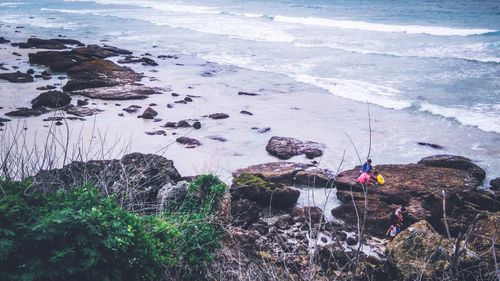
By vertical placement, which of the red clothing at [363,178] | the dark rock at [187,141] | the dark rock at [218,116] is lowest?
the dark rock at [187,141]

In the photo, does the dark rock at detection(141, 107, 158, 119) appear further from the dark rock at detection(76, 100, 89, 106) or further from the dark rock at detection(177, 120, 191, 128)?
the dark rock at detection(76, 100, 89, 106)

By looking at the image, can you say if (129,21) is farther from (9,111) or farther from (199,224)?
(199,224)

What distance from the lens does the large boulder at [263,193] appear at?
309 inches

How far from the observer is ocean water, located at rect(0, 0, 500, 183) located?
13.0 meters

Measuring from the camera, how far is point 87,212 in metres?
4.01

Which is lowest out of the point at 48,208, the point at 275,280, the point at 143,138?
the point at 143,138

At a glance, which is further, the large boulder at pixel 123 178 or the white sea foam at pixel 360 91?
the white sea foam at pixel 360 91

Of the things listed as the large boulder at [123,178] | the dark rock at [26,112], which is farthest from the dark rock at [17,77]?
the large boulder at [123,178]

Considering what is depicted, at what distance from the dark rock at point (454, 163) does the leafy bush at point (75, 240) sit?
7425mm

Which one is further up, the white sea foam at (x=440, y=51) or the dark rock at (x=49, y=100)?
the white sea foam at (x=440, y=51)

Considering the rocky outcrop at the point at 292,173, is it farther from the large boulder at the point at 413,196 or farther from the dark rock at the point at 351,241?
the dark rock at the point at 351,241

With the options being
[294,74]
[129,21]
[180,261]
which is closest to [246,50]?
[294,74]

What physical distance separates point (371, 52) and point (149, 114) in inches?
667

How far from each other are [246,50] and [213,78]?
8.18 meters
